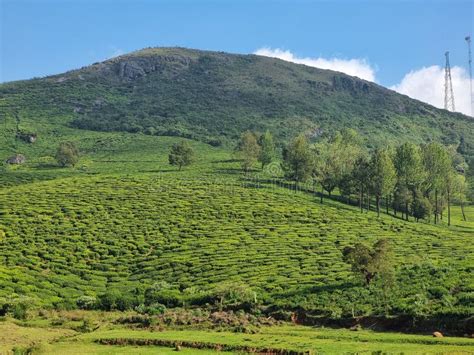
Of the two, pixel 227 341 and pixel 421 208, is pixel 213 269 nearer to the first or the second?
pixel 227 341

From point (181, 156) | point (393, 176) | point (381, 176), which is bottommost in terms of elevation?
point (381, 176)

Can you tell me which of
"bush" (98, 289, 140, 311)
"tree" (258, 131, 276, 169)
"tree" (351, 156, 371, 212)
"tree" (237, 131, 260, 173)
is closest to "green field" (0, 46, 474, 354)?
"bush" (98, 289, 140, 311)

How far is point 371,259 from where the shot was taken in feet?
174

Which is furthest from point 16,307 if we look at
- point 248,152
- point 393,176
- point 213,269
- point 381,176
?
point 248,152

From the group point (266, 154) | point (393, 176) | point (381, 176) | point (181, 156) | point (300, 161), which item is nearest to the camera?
point (381, 176)

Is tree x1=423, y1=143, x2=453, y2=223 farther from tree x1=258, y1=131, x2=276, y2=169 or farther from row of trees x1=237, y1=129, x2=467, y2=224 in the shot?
tree x1=258, y1=131, x2=276, y2=169

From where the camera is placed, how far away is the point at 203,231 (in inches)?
3600

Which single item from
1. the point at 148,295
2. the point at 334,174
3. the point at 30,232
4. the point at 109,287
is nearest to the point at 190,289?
the point at 148,295

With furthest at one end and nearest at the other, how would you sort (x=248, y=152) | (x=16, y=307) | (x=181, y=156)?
(x=181, y=156) → (x=248, y=152) → (x=16, y=307)

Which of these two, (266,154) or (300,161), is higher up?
(266,154)

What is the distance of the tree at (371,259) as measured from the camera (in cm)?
5228

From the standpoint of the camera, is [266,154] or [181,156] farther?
[266,154]

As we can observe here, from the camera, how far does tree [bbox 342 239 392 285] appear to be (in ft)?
172

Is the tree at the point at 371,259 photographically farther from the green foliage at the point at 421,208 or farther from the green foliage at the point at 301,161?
the green foliage at the point at 301,161
